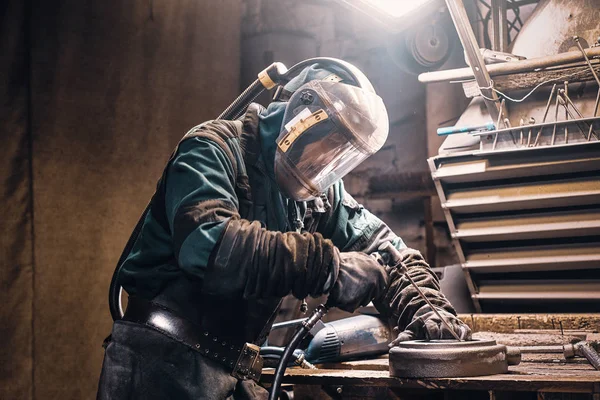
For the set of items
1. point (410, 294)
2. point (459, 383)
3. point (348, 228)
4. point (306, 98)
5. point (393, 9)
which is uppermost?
point (393, 9)

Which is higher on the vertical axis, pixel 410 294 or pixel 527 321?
pixel 410 294

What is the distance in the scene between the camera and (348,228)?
2893 millimetres

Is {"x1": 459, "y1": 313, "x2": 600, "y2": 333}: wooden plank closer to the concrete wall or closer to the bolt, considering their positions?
the bolt

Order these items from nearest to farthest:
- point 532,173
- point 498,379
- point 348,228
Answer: point 498,379 < point 348,228 < point 532,173

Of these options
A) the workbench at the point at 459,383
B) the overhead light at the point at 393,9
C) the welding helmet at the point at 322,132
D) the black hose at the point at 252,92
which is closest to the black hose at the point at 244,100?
the black hose at the point at 252,92

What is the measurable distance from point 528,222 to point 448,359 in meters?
1.61

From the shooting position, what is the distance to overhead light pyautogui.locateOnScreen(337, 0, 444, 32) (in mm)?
3936

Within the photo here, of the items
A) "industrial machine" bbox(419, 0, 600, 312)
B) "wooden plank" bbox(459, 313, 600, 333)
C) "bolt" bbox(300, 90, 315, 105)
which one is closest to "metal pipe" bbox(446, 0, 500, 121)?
"industrial machine" bbox(419, 0, 600, 312)

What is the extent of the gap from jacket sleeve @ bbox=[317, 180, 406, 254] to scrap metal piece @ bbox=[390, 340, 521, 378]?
799 mm

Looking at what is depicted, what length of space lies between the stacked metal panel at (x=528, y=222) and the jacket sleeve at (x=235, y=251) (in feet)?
5.11

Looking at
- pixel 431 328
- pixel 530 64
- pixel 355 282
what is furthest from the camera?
pixel 530 64

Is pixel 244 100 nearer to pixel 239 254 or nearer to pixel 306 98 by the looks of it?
pixel 306 98

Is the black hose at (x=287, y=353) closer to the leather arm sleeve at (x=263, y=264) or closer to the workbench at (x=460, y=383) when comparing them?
the workbench at (x=460, y=383)

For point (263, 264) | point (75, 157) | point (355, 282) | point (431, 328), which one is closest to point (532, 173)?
point (431, 328)
